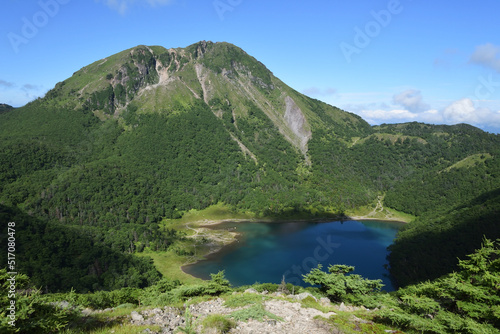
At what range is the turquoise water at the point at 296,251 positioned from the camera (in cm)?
9419

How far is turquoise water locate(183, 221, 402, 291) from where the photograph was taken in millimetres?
94188

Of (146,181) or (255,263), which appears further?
(146,181)

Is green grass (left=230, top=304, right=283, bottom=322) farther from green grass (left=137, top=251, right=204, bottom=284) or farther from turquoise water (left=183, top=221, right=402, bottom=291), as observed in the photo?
green grass (left=137, top=251, right=204, bottom=284)

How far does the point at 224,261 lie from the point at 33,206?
111768 mm

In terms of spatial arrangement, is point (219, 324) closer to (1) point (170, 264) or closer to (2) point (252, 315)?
(2) point (252, 315)

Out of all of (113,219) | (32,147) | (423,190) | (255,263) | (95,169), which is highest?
(32,147)

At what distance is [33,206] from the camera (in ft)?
456

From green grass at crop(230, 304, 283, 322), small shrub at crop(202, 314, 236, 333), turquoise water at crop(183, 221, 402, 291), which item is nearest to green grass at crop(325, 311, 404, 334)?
green grass at crop(230, 304, 283, 322)

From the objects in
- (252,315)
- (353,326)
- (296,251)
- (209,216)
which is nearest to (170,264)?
(296,251)

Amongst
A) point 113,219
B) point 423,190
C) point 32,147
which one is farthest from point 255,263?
point 32,147

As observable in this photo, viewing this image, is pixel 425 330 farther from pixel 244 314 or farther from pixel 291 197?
pixel 291 197

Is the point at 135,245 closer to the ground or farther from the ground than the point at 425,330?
closer to the ground

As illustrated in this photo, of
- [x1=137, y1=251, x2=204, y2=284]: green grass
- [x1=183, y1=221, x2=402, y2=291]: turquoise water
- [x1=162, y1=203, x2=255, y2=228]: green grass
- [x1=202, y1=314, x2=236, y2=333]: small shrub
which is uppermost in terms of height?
[x1=202, y1=314, x2=236, y2=333]: small shrub

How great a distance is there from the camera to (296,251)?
114 m
